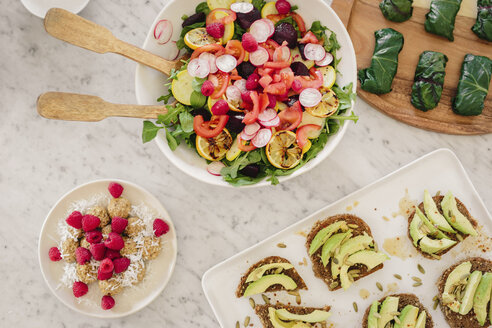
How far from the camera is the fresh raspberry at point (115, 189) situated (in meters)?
2.36

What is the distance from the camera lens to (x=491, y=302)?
2426 millimetres

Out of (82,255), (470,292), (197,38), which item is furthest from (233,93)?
(470,292)

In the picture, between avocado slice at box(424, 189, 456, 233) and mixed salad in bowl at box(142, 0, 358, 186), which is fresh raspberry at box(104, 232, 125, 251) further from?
avocado slice at box(424, 189, 456, 233)

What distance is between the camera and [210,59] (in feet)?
6.61

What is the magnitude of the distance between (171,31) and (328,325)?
5.75ft

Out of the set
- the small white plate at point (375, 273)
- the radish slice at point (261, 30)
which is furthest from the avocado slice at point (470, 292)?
the radish slice at point (261, 30)

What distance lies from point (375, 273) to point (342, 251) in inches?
10.1

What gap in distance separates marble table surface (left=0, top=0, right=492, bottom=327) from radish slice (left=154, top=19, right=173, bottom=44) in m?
0.46

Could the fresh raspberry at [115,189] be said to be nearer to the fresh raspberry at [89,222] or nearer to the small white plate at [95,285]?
the small white plate at [95,285]

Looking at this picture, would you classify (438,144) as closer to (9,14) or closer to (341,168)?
(341,168)

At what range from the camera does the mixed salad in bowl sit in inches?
79.1

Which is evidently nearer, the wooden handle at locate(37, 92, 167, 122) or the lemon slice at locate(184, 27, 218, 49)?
the wooden handle at locate(37, 92, 167, 122)

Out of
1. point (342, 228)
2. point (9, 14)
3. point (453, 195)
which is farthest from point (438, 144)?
point (9, 14)

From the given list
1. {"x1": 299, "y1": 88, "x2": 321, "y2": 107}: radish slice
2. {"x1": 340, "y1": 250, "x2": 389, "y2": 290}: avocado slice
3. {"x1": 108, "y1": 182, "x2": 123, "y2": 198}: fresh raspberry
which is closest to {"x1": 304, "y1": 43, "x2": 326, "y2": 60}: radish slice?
{"x1": 299, "y1": 88, "x2": 321, "y2": 107}: radish slice
